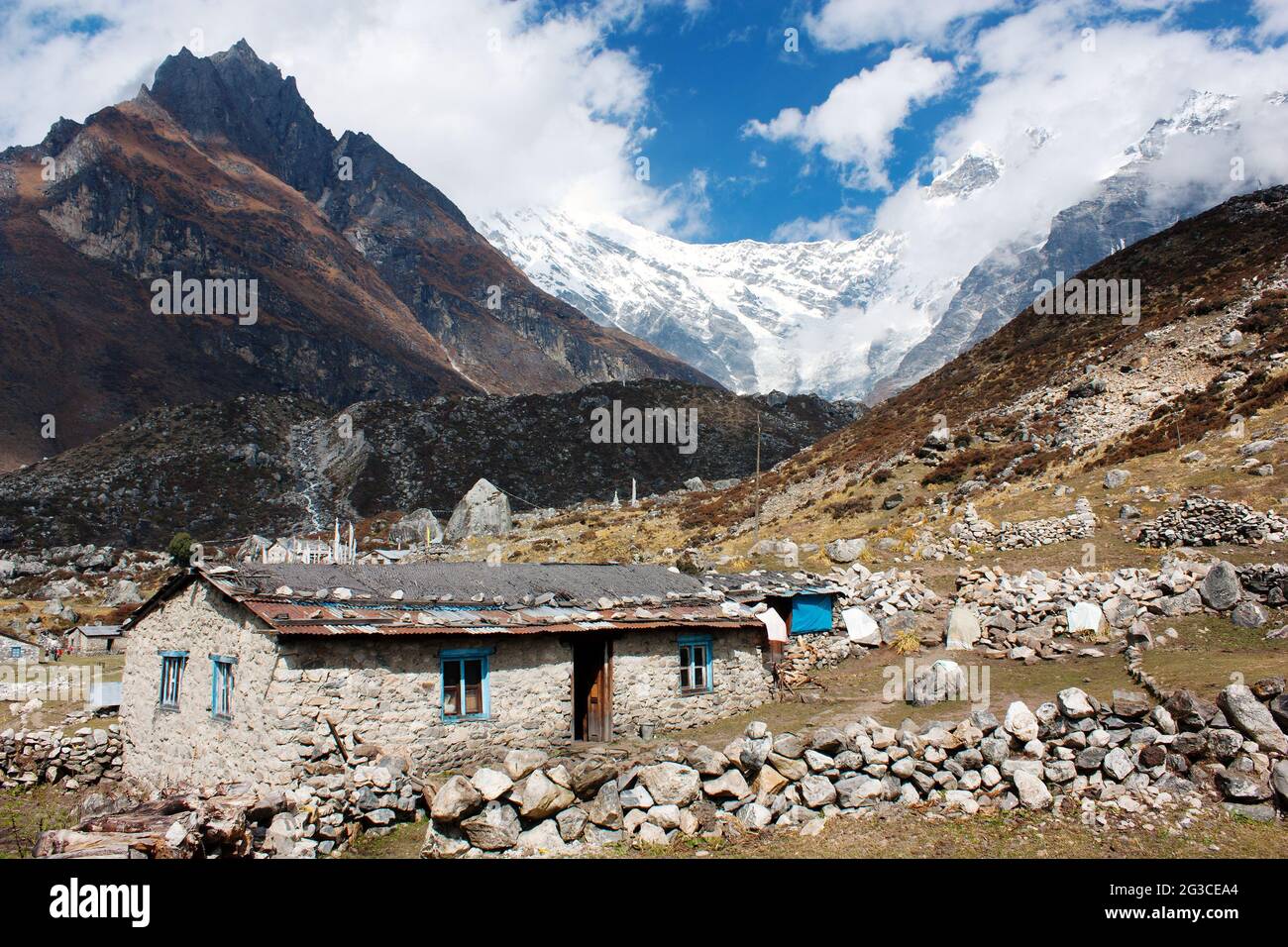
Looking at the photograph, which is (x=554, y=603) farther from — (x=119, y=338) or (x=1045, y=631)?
(x=119, y=338)

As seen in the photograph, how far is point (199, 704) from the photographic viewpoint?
17.6m

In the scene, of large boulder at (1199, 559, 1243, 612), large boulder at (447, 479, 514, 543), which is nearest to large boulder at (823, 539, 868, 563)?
large boulder at (1199, 559, 1243, 612)

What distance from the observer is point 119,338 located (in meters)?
125

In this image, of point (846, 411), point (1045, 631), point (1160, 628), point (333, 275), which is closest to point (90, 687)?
point (1045, 631)

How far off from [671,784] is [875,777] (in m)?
3.18

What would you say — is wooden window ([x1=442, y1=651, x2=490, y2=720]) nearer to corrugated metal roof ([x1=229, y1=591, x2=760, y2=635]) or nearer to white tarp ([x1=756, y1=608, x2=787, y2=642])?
corrugated metal roof ([x1=229, y1=591, x2=760, y2=635])

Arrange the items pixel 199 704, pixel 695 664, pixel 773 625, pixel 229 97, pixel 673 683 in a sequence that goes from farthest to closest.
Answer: pixel 229 97, pixel 773 625, pixel 695 664, pixel 673 683, pixel 199 704

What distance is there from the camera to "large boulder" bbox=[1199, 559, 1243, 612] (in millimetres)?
20219

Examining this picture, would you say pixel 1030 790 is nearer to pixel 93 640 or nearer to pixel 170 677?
pixel 170 677

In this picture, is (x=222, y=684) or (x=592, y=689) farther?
(x=592, y=689)

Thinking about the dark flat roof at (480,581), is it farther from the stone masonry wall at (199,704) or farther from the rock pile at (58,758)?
the rock pile at (58,758)

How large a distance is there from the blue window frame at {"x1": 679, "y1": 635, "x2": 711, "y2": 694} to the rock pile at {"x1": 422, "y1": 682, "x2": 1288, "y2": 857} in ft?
21.7

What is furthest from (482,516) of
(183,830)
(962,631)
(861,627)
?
(183,830)

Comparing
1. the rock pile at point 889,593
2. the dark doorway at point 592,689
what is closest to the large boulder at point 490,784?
the dark doorway at point 592,689
